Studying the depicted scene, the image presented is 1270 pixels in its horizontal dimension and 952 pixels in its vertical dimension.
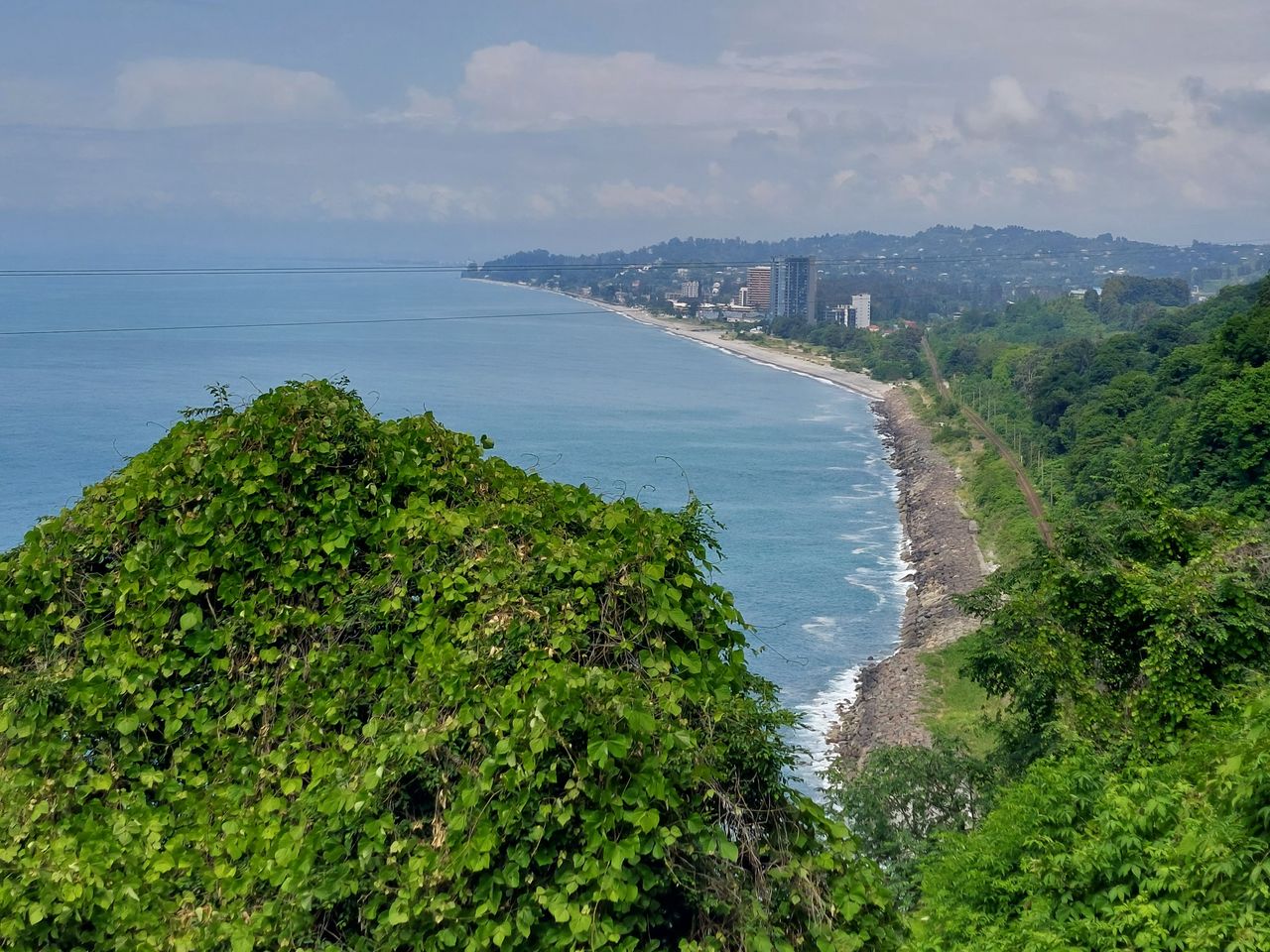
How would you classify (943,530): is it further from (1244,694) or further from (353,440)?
(353,440)

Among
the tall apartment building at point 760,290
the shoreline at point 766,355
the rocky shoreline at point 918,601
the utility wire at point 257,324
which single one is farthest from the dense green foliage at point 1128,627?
the tall apartment building at point 760,290

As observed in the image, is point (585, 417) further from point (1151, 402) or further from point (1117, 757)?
point (1117, 757)

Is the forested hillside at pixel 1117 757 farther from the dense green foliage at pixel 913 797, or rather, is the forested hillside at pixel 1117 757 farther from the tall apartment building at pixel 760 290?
the tall apartment building at pixel 760 290

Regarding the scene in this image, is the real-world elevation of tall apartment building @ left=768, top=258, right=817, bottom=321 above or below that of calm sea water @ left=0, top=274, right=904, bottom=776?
above

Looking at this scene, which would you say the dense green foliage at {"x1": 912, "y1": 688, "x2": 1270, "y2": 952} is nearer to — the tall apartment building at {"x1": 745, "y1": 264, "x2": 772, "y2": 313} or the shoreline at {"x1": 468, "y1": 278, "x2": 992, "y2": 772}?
the shoreline at {"x1": 468, "y1": 278, "x2": 992, "y2": 772}

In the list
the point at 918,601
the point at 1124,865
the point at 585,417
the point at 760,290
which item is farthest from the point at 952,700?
the point at 760,290

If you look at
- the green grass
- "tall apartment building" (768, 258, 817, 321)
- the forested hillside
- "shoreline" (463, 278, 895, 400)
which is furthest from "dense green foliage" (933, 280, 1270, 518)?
"tall apartment building" (768, 258, 817, 321)
